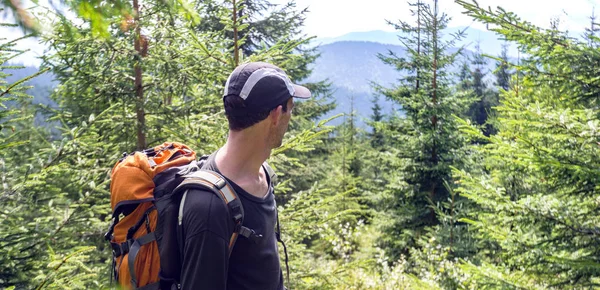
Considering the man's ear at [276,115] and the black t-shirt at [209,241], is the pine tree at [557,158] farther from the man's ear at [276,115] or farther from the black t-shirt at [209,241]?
the black t-shirt at [209,241]

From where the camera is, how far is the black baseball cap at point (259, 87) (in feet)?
6.97

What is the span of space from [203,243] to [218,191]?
251 millimetres

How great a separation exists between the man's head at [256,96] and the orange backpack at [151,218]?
13.7 inches

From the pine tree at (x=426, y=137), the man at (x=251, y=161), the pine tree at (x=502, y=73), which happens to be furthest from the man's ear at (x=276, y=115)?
the pine tree at (x=426, y=137)

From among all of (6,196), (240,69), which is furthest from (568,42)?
(6,196)

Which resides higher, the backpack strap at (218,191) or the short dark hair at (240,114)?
the short dark hair at (240,114)

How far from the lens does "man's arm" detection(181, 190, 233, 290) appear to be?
1856mm

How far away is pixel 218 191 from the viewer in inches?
77.2

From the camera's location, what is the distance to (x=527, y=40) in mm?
4578

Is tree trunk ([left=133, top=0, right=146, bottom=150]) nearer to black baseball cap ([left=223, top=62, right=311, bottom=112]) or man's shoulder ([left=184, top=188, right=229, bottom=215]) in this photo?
black baseball cap ([left=223, top=62, right=311, bottom=112])

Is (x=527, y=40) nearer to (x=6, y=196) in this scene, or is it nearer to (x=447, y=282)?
(x=6, y=196)

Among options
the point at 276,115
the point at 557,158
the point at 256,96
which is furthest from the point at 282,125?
the point at 557,158

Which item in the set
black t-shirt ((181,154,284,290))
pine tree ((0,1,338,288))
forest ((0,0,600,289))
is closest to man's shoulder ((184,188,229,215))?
black t-shirt ((181,154,284,290))

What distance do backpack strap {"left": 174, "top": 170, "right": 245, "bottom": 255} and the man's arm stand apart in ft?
0.11
